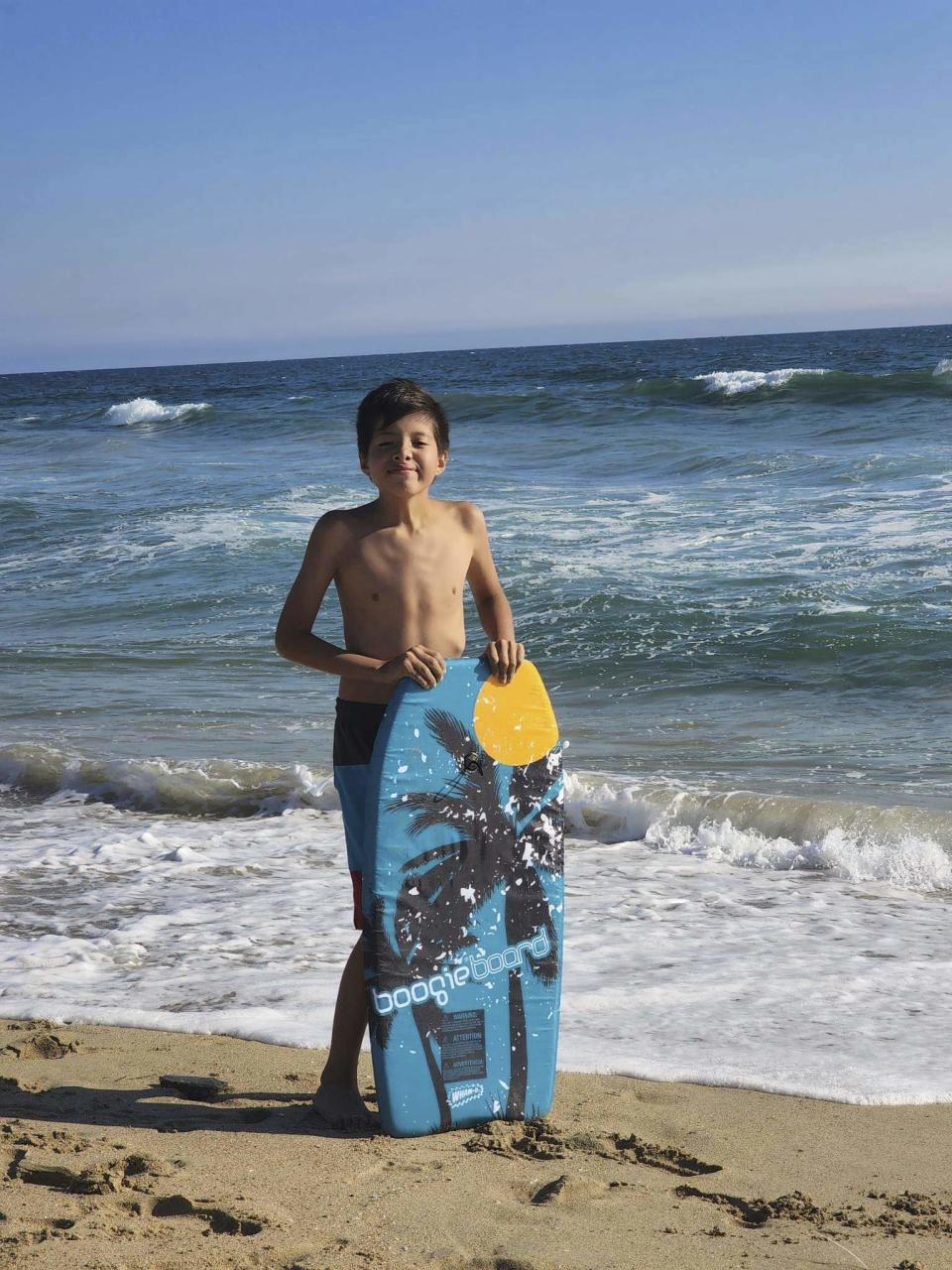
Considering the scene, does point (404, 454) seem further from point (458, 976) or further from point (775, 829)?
point (775, 829)

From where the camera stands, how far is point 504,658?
2924 mm

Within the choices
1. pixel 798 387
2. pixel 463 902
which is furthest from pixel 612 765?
pixel 798 387

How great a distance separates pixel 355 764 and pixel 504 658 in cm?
42

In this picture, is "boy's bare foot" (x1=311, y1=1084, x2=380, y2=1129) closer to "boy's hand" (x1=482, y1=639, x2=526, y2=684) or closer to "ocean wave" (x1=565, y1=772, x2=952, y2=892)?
"boy's hand" (x1=482, y1=639, x2=526, y2=684)

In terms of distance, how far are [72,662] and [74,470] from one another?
572 inches

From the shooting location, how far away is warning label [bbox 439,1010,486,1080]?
9.41ft

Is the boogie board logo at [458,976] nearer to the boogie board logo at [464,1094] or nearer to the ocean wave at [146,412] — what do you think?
the boogie board logo at [464,1094]

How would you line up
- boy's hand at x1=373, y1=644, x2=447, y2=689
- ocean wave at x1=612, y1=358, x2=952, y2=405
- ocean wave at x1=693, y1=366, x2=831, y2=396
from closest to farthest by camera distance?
boy's hand at x1=373, y1=644, x2=447, y2=689 < ocean wave at x1=612, y1=358, x2=952, y2=405 < ocean wave at x1=693, y1=366, x2=831, y2=396

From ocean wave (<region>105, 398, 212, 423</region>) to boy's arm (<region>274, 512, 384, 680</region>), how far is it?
1271 inches

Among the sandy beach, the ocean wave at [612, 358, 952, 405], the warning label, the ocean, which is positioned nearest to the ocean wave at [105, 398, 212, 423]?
the ocean wave at [612, 358, 952, 405]

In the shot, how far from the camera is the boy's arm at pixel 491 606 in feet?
9.64

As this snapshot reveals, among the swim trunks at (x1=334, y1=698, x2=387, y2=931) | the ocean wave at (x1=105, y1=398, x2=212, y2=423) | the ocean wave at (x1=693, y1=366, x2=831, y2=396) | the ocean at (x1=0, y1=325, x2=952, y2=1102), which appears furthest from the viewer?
the ocean wave at (x1=105, y1=398, x2=212, y2=423)

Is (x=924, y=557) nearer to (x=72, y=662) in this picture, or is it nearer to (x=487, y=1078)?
(x=72, y=662)

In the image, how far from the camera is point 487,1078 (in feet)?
9.50
